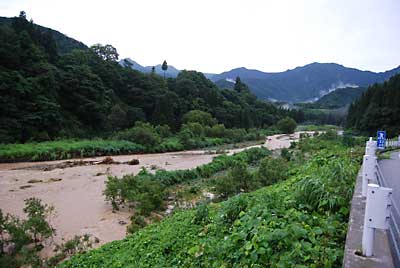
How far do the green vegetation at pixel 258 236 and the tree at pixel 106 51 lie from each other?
63.7m

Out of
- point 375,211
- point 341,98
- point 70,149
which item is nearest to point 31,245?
point 375,211

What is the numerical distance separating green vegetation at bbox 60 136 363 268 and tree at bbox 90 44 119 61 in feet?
209

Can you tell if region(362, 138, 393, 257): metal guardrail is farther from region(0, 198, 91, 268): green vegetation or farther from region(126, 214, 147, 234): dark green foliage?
region(126, 214, 147, 234): dark green foliage

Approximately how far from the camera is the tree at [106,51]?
210 ft

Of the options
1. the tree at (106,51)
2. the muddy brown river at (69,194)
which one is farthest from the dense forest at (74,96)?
the tree at (106,51)

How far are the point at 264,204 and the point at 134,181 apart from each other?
876 cm

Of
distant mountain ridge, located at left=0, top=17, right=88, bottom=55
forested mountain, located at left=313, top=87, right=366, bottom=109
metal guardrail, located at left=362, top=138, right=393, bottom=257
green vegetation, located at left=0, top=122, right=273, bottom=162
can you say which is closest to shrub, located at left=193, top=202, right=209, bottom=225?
metal guardrail, located at left=362, top=138, right=393, bottom=257

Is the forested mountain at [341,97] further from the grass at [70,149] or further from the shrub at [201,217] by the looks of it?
the shrub at [201,217]

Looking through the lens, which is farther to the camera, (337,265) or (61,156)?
(61,156)

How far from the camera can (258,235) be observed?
309cm

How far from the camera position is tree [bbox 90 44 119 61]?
210ft

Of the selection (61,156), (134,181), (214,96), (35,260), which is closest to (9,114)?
(61,156)

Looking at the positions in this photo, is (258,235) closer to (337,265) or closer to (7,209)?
(337,265)

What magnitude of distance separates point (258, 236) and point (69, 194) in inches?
501
